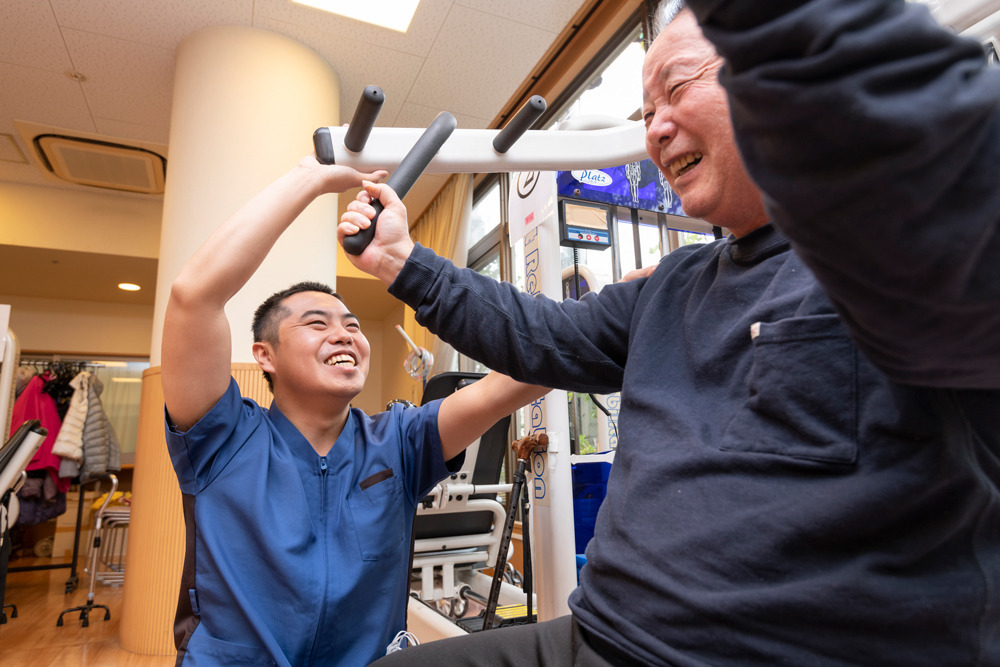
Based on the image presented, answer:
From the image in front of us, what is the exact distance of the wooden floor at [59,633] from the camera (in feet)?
8.86

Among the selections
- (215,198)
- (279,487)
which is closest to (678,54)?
(279,487)

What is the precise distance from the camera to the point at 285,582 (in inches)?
40.8

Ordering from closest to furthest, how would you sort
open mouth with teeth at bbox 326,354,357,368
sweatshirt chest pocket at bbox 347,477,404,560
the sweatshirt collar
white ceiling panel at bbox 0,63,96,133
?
the sweatshirt collar
sweatshirt chest pocket at bbox 347,477,404,560
open mouth with teeth at bbox 326,354,357,368
white ceiling panel at bbox 0,63,96,133

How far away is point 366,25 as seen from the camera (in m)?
3.23

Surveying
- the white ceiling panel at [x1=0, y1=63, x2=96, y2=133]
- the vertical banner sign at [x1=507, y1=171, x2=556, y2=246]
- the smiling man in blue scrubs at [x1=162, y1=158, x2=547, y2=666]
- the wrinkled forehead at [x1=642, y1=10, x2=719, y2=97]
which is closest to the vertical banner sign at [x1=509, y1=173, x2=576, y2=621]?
the vertical banner sign at [x1=507, y1=171, x2=556, y2=246]

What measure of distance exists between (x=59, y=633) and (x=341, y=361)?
311cm

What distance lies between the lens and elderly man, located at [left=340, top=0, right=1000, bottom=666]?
0.27 metres

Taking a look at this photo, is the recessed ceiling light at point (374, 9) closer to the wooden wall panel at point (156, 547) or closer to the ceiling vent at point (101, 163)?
the wooden wall panel at point (156, 547)

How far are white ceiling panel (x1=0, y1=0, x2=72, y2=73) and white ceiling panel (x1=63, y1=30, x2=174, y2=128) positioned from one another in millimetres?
73

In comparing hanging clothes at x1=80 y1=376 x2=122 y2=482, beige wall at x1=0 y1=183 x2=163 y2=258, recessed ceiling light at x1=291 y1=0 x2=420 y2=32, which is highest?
recessed ceiling light at x1=291 y1=0 x2=420 y2=32

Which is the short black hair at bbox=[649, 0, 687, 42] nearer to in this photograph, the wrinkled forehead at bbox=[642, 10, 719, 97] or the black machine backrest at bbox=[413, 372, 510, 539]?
the wrinkled forehead at bbox=[642, 10, 719, 97]

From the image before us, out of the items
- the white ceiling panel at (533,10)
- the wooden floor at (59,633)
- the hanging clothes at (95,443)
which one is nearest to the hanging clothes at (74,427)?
the hanging clothes at (95,443)

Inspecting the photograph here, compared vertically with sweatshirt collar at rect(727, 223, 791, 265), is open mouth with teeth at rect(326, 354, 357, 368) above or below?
below

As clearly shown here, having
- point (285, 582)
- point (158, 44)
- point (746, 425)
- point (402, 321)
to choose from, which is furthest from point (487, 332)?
point (402, 321)
